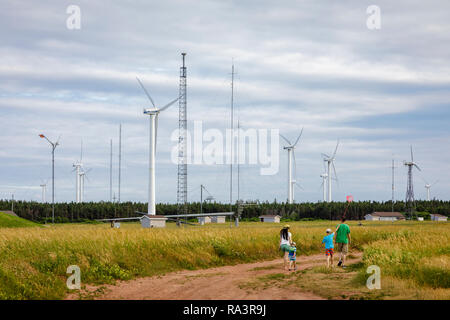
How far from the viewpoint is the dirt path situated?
17125 millimetres

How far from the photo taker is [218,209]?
156 metres

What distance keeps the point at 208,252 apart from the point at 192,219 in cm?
9222

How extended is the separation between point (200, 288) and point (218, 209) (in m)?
138

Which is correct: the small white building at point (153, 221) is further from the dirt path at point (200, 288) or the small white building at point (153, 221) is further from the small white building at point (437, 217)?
the small white building at point (437, 217)

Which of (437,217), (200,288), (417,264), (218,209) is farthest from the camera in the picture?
(218,209)

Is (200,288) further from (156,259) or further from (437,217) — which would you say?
(437,217)

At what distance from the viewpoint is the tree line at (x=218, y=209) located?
136375mm

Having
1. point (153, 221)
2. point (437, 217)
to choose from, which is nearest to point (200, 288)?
point (153, 221)

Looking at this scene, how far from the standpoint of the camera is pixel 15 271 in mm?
19578

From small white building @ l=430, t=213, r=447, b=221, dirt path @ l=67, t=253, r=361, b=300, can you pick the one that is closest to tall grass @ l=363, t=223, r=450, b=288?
dirt path @ l=67, t=253, r=361, b=300

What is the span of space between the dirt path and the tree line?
101964 mm

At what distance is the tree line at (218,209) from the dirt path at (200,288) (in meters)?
102
